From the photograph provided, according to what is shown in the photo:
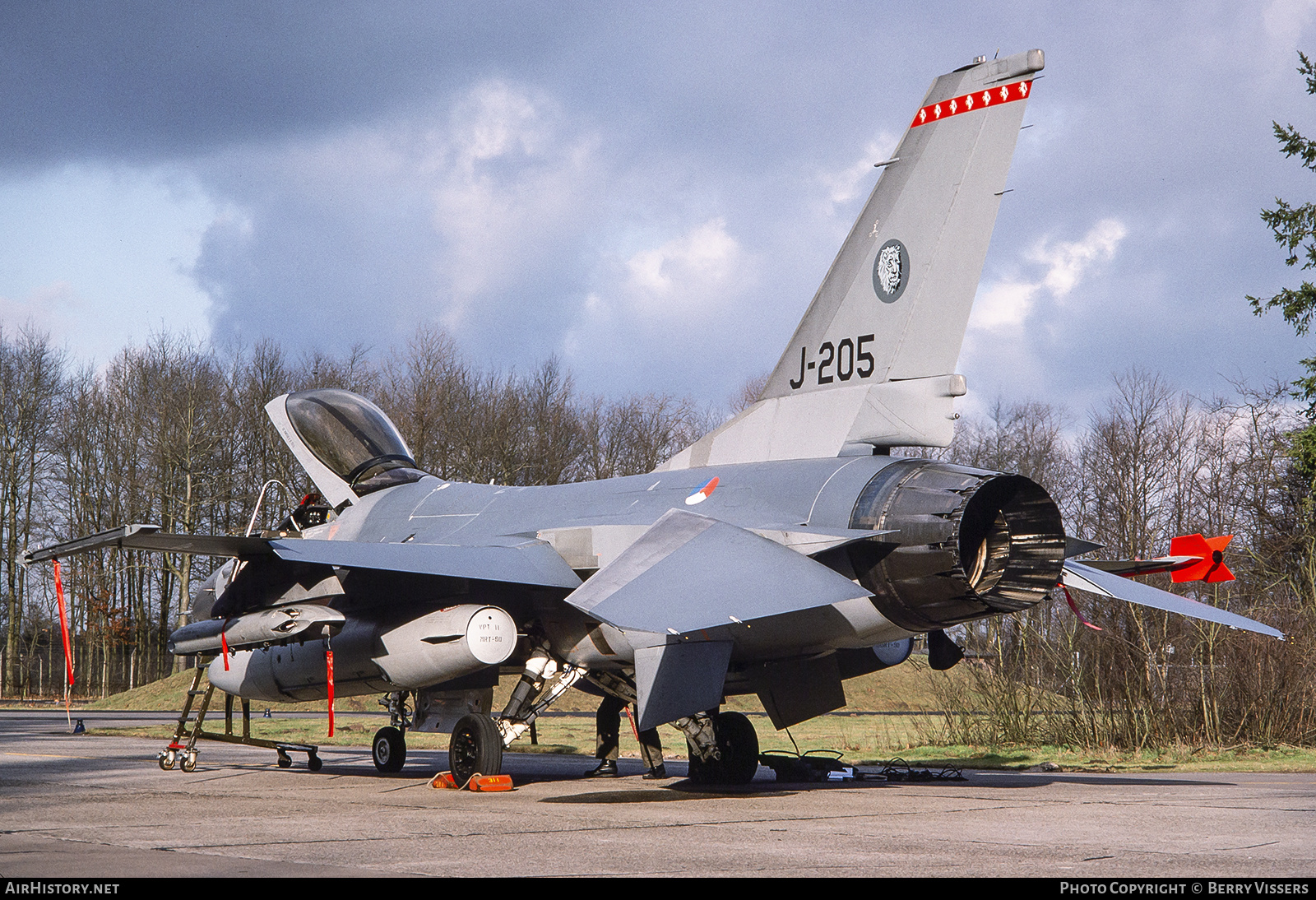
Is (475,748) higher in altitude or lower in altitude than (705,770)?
higher

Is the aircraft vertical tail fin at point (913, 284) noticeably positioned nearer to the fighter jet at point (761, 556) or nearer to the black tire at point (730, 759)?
the fighter jet at point (761, 556)

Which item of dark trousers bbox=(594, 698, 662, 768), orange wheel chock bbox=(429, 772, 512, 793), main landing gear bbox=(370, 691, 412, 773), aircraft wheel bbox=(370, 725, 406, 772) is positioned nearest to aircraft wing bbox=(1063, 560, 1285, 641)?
dark trousers bbox=(594, 698, 662, 768)

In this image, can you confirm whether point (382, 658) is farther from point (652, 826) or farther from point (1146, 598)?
point (1146, 598)

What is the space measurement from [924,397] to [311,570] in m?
5.91

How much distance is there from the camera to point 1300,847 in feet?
17.6

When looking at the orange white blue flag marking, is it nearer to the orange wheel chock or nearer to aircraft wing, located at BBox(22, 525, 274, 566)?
the orange wheel chock

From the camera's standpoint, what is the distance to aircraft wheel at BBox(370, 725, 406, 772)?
1172cm

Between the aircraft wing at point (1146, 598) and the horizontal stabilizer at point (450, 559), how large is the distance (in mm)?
4334

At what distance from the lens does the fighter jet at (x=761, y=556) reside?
771cm

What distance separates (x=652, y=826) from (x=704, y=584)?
148 cm

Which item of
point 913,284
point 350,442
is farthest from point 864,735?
point 913,284

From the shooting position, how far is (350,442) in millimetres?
12914

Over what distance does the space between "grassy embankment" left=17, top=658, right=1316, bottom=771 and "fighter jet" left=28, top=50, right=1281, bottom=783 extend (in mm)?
3788
